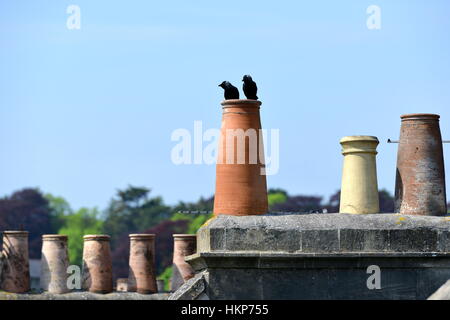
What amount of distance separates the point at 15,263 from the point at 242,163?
33.9 ft

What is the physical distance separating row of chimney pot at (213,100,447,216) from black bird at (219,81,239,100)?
0.56 meters

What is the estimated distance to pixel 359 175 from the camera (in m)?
12.5

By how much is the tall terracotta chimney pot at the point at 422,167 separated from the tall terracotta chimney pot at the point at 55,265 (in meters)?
10.3

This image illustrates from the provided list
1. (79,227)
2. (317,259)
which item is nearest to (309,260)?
(317,259)

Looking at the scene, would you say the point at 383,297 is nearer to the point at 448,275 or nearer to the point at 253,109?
the point at 448,275

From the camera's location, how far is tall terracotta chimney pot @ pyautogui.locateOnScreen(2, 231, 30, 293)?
2169 centimetres

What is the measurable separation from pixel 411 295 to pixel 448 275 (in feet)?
1.45

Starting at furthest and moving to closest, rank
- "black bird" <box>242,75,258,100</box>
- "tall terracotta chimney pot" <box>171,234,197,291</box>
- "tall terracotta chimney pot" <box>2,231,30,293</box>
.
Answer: "tall terracotta chimney pot" <box>171,234,197,291</box> → "tall terracotta chimney pot" <box>2,231,30,293</box> → "black bird" <box>242,75,258,100</box>

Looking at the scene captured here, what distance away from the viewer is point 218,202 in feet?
41.1

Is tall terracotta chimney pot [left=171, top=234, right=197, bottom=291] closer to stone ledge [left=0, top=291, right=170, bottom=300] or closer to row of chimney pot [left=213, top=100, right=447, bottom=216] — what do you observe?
stone ledge [left=0, top=291, right=170, bottom=300]

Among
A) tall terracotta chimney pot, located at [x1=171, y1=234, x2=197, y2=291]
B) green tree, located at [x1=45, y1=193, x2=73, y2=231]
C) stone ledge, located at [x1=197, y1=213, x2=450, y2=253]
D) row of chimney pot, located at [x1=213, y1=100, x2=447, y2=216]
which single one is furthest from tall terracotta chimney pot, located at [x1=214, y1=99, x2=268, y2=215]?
green tree, located at [x1=45, y1=193, x2=73, y2=231]

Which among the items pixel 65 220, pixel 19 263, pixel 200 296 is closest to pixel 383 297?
pixel 200 296

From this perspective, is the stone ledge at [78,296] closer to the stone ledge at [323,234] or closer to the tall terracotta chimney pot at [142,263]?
the tall terracotta chimney pot at [142,263]

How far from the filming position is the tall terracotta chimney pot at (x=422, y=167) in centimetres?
1235
